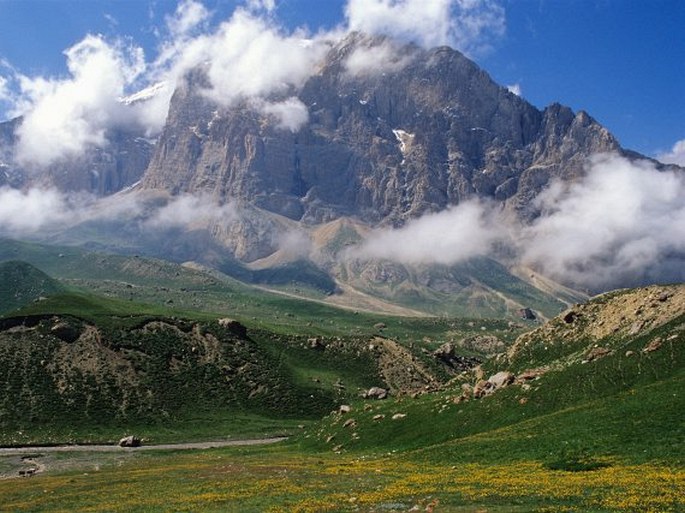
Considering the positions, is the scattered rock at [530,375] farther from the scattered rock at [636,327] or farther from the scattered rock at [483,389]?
the scattered rock at [636,327]

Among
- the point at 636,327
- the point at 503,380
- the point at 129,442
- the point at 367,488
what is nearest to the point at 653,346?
the point at 636,327

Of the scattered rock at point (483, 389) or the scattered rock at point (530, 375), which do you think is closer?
the scattered rock at point (530, 375)

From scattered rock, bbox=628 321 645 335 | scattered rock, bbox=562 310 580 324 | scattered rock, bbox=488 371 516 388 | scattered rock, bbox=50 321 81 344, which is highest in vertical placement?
scattered rock, bbox=50 321 81 344

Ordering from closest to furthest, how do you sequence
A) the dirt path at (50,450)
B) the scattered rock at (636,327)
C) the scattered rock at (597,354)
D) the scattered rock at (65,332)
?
the scattered rock at (597,354), the scattered rock at (636,327), the dirt path at (50,450), the scattered rock at (65,332)

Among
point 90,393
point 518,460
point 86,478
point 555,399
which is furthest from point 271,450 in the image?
point 90,393

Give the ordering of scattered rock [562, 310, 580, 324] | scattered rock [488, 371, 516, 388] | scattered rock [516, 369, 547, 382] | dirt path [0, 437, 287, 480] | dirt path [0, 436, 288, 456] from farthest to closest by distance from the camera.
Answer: dirt path [0, 436, 288, 456] < scattered rock [562, 310, 580, 324] < dirt path [0, 437, 287, 480] < scattered rock [488, 371, 516, 388] < scattered rock [516, 369, 547, 382]

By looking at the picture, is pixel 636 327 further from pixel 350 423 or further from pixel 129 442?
pixel 129 442

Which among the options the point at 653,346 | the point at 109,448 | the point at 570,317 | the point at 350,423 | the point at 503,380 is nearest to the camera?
the point at 653,346

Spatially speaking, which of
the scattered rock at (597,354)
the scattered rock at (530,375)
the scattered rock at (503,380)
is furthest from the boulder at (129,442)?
the scattered rock at (597,354)

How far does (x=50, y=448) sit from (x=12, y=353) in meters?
52.7

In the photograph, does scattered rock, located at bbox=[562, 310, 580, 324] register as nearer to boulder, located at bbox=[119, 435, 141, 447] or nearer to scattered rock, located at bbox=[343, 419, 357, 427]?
scattered rock, located at bbox=[343, 419, 357, 427]

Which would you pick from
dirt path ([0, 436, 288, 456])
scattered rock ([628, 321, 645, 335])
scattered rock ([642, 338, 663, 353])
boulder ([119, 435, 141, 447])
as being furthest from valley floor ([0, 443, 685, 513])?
boulder ([119, 435, 141, 447])

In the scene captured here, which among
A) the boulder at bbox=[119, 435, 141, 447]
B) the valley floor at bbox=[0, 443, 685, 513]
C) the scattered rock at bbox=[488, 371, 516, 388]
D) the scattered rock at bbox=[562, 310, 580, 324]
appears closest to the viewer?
the valley floor at bbox=[0, 443, 685, 513]

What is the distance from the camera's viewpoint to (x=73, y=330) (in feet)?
651
